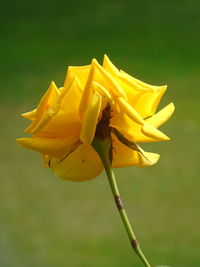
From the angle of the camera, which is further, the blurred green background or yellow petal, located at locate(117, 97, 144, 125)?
the blurred green background

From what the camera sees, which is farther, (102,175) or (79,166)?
(102,175)

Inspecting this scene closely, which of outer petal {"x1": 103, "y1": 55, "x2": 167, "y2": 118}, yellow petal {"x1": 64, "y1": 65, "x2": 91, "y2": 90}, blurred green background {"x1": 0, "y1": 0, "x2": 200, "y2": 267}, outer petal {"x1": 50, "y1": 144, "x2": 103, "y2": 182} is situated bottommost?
outer petal {"x1": 50, "y1": 144, "x2": 103, "y2": 182}

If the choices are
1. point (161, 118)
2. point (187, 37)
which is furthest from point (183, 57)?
point (161, 118)

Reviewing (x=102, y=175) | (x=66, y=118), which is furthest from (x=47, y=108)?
(x=102, y=175)

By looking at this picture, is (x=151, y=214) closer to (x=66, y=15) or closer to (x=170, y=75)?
(x=170, y=75)

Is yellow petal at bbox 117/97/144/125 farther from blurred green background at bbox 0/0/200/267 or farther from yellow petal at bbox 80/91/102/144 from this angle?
blurred green background at bbox 0/0/200/267

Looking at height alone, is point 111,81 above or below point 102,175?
below

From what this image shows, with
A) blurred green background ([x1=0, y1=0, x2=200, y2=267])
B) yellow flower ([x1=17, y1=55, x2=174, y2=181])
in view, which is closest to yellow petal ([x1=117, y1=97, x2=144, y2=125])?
yellow flower ([x1=17, y1=55, x2=174, y2=181])

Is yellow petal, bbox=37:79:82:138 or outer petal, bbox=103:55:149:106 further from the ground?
outer petal, bbox=103:55:149:106

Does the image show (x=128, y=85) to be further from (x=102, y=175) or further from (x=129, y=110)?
(x=102, y=175)
